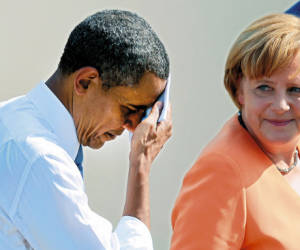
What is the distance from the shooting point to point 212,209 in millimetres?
2371

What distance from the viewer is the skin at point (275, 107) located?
2.57 meters

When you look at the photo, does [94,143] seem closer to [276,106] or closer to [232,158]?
[232,158]

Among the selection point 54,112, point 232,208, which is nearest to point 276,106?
point 232,208

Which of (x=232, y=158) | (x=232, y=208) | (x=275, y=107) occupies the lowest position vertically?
(x=232, y=208)

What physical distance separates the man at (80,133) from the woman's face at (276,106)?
17.1 inches

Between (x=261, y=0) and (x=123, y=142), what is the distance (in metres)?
1.40

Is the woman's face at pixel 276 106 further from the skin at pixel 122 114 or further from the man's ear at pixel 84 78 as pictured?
the man's ear at pixel 84 78

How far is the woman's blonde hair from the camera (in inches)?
101

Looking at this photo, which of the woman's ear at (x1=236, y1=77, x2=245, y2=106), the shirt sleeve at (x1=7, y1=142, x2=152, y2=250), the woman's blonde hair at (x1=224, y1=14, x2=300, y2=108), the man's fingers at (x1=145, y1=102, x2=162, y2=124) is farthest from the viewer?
the woman's ear at (x1=236, y1=77, x2=245, y2=106)

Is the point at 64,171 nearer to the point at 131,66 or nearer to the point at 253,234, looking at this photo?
the point at 131,66

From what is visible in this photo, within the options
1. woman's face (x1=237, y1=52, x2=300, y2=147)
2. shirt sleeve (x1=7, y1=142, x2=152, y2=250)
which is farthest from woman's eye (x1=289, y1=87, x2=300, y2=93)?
shirt sleeve (x1=7, y1=142, x2=152, y2=250)

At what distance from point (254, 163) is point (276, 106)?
0.23 m

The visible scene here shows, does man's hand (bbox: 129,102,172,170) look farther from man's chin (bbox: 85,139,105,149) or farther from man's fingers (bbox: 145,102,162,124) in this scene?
man's chin (bbox: 85,139,105,149)

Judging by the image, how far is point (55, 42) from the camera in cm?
420
